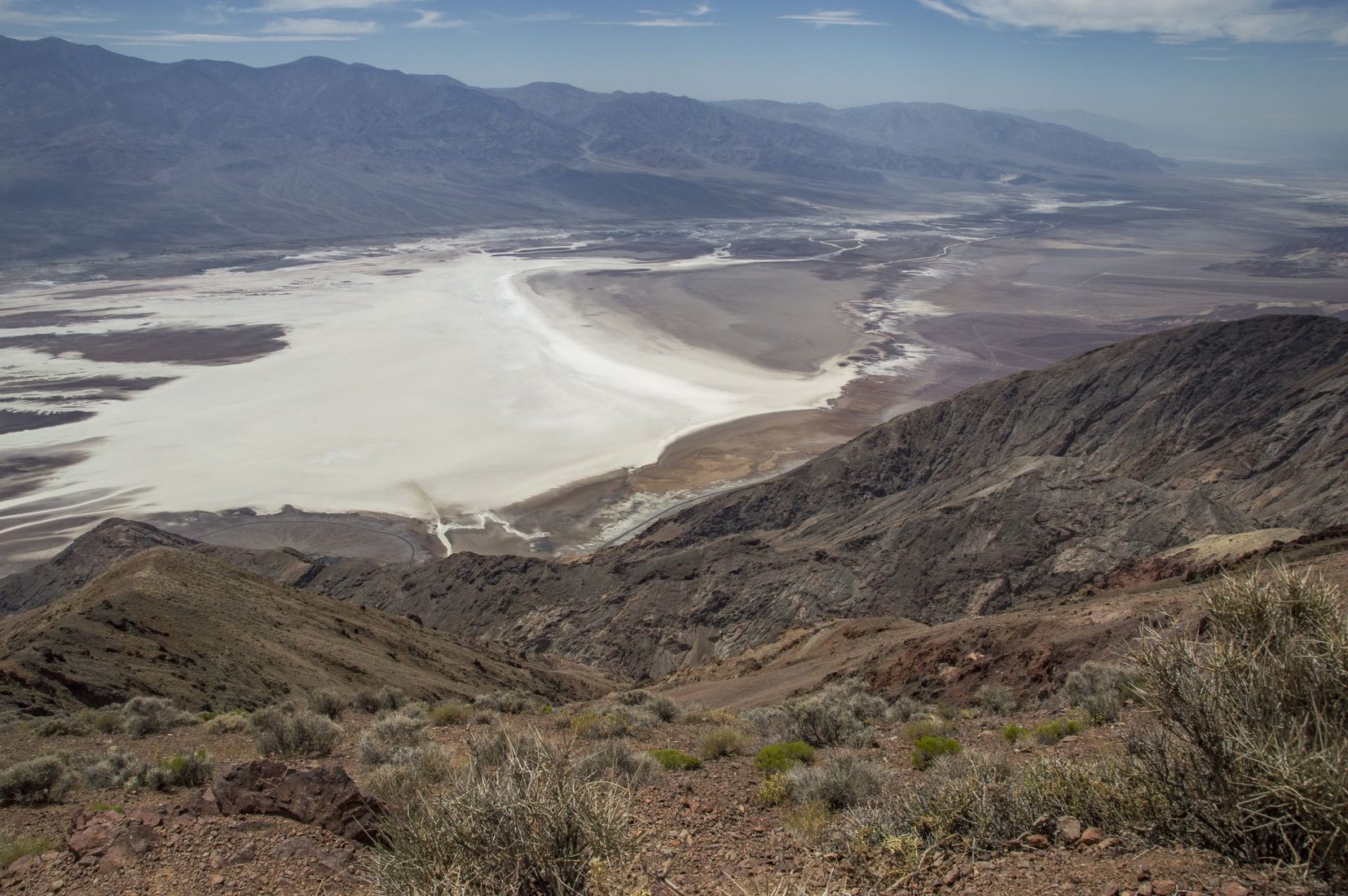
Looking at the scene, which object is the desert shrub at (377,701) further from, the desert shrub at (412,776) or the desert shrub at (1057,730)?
the desert shrub at (1057,730)

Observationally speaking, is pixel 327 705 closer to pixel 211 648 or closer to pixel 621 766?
pixel 211 648

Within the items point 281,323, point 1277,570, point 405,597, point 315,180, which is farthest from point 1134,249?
point 315,180

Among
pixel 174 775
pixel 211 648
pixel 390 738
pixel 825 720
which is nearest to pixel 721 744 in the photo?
pixel 825 720

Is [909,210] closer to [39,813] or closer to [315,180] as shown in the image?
[315,180]

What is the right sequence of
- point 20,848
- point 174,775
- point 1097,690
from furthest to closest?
point 1097,690
point 174,775
point 20,848

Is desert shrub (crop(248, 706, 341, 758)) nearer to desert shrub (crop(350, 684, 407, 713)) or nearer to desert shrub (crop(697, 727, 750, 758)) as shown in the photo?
desert shrub (crop(350, 684, 407, 713))

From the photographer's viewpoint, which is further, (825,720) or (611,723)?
(611,723)
